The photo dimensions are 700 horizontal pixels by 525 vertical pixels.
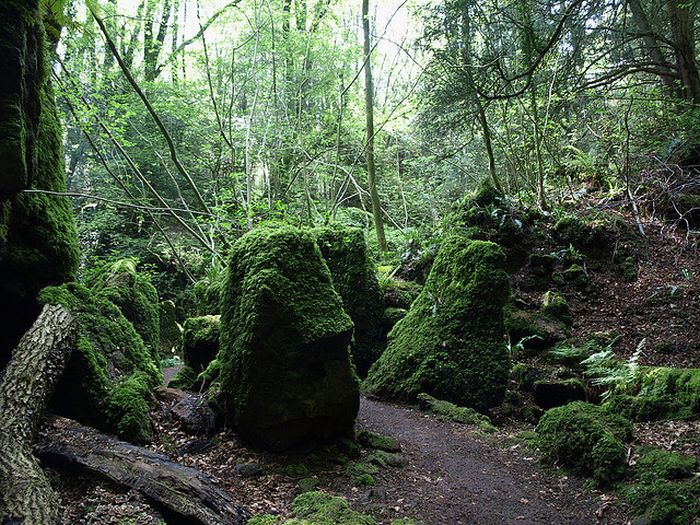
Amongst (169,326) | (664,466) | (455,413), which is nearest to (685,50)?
(455,413)

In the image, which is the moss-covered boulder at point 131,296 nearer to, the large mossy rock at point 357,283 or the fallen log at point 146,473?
the large mossy rock at point 357,283

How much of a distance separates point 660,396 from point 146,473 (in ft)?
20.5

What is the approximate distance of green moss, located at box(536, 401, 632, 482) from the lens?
15.2 feet

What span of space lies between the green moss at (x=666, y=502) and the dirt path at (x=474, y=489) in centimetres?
22

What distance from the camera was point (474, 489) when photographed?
185 inches

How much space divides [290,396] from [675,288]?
8.51 meters

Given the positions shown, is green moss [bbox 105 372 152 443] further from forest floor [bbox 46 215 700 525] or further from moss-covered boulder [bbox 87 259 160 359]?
moss-covered boulder [bbox 87 259 160 359]

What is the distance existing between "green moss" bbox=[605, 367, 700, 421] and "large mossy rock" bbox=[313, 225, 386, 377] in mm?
4803

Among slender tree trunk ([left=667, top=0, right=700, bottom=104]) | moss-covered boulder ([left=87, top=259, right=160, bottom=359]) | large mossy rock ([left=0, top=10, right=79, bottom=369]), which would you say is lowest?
moss-covered boulder ([left=87, top=259, right=160, bottom=359])

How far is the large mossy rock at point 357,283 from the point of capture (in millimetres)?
9992

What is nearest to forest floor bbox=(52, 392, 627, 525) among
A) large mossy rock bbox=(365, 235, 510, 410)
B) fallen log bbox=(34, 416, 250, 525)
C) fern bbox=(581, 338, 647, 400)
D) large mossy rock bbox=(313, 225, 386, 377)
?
fallen log bbox=(34, 416, 250, 525)

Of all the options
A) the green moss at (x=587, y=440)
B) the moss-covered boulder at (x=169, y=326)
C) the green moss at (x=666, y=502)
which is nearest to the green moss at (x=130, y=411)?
the green moss at (x=587, y=440)

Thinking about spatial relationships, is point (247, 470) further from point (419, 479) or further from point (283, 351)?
point (419, 479)

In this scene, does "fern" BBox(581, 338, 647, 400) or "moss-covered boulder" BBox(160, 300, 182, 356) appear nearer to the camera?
"fern" BBox(581, 338, 647, 400)
